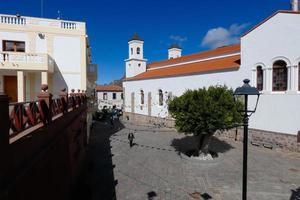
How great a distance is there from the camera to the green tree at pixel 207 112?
12.4 meters

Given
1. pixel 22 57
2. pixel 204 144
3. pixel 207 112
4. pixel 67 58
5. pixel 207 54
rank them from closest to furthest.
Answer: pixel 207 112 → pixel 204 144 → pixel 22 57 → pixel 67 58 → pixel 207 54

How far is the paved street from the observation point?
966cm

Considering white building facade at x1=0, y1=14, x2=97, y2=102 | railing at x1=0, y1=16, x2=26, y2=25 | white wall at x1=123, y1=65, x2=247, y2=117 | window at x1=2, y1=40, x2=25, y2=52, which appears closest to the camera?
white building facade at x1=0, y1=14, x2=97, y2=102

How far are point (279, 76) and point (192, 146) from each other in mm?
8332

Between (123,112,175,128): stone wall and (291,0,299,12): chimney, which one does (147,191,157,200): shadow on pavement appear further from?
(123,112,175,128): stone wall

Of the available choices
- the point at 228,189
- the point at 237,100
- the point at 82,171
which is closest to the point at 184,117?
the point at 237,100

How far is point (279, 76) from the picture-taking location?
16.3 meters

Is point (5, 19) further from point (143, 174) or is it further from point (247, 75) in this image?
point (247, 75)

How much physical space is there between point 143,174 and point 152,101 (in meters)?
20.1

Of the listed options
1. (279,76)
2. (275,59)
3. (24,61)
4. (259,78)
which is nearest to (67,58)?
(24,61)

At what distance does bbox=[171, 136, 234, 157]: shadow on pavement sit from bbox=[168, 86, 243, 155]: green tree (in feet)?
8.42

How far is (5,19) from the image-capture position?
1576cm

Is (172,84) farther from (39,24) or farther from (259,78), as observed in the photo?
(39,24)

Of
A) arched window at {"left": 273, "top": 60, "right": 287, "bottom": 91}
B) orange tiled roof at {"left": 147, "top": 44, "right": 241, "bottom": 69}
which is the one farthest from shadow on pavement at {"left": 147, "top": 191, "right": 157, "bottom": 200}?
orange tiled roof at {"left": 147, "top": 44, "right": 241, "bottom": 69}
